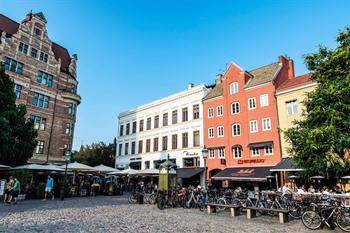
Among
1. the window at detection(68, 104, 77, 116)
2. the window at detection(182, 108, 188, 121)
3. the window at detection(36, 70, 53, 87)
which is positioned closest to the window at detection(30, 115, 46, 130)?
the window at detection(68, 104, 77, 116)

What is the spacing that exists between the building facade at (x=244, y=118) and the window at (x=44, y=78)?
21.4 meters

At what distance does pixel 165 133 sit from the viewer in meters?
35.6

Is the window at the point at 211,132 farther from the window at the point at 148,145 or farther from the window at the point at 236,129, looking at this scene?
the window at the point at 148,145

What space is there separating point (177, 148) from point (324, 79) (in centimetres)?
2101

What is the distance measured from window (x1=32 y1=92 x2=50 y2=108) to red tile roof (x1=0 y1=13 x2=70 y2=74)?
5399 millimetres

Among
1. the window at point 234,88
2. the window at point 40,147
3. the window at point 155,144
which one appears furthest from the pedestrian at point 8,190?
the window at point 234,88

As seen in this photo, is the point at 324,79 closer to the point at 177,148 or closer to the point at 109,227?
the point at 109,227

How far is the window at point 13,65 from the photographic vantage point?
103ft

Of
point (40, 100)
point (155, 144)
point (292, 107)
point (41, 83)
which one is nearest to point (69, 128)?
point (40, 100)

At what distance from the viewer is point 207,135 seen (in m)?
30.7

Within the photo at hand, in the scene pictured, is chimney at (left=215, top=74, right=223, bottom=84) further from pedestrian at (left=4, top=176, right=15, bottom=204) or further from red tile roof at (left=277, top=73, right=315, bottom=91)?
pedestrian at (left=4, top=176, right=15, bottom=204)

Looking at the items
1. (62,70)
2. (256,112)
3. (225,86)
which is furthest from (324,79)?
(62,70)

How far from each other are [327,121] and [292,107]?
10.5m

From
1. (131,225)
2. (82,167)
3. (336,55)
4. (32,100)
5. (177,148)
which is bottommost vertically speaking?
(131,225)
